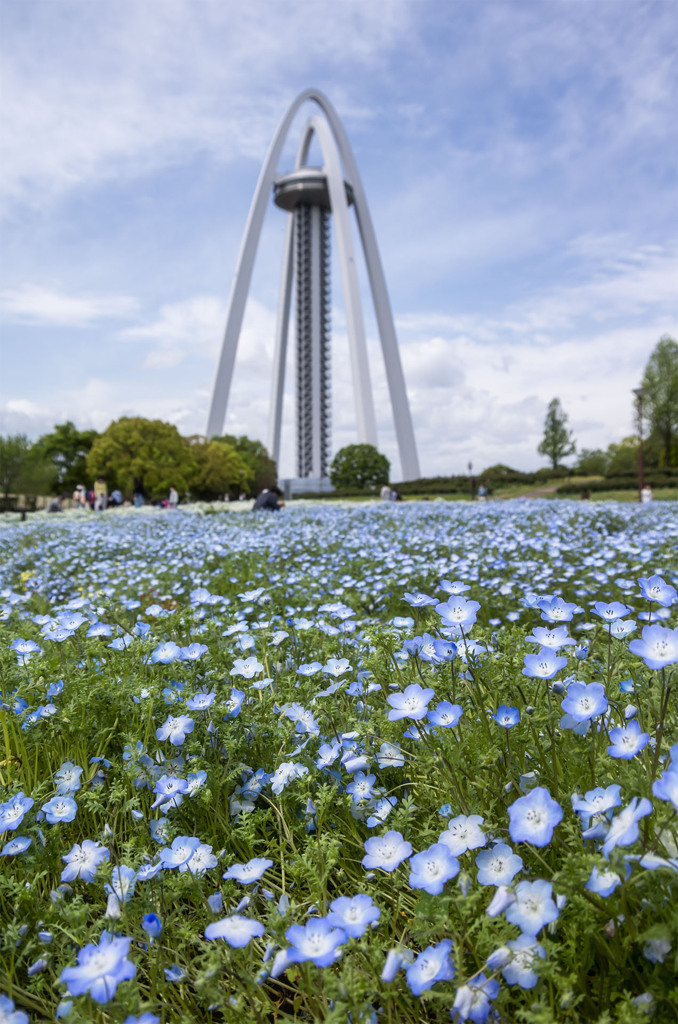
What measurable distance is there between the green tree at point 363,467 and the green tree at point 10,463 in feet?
116

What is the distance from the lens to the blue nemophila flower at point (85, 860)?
154 cm

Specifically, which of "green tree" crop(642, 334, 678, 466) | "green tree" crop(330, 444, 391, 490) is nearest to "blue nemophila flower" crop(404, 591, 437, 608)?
"green tree" crop(642, 334, 678, 466)

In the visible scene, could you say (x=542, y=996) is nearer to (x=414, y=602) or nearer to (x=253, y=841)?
(x=253, y=841)

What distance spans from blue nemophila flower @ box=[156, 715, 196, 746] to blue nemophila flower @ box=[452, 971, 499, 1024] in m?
1.01

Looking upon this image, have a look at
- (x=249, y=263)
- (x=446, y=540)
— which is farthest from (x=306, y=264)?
(x=446, y=540)

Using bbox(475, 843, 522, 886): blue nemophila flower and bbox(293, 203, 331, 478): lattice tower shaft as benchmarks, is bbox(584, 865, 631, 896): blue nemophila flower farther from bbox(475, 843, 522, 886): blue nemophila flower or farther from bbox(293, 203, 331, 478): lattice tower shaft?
bbox(293, 203, 331, 478): lattice tower shaft

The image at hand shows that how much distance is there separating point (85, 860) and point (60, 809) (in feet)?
0.58

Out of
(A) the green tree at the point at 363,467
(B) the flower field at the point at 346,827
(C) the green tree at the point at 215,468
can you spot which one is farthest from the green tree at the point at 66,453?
(B) the flower field at the point at 346,827

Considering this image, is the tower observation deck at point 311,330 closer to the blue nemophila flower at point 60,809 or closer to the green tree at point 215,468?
the green tree at point 215,468

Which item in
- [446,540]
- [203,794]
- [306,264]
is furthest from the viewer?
[306,264]

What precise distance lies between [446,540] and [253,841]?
19.2ft

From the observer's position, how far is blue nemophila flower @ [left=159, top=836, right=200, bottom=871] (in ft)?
4.94

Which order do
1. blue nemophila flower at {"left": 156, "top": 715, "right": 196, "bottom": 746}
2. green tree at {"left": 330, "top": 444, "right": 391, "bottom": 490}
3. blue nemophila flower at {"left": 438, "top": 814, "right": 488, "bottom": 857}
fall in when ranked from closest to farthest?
blue nemophila flower at {"left": 438, "top": 814, "right": 488, "bottom": 857}
blue nemophila flower at {"left": 156, "top": 715, "right": 196, "bottom": 746}
green tree at {"left": 330, "top": 444, "right": 391, "bottom": 490}

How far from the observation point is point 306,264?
93.6 meters
